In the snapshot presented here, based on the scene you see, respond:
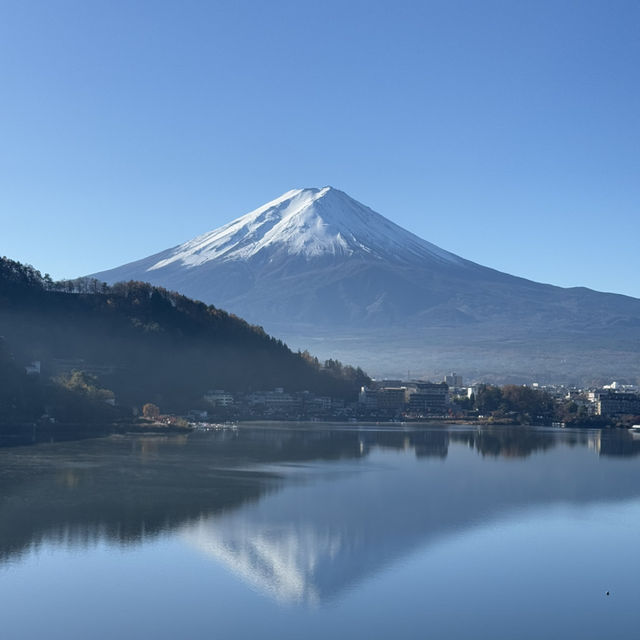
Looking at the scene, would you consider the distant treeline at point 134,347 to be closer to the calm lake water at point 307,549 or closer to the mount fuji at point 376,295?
the calm lake water at point 307,549

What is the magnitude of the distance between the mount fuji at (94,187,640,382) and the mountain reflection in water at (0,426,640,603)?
198 feet

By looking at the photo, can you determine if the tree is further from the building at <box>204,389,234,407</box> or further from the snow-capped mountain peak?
the snow-capped mountain peak

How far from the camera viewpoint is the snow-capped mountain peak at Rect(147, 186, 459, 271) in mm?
105438

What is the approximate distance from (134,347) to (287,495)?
22491 mm

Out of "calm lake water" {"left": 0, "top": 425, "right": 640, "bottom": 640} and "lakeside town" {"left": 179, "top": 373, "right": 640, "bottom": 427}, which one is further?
"lakeside town" {"left": 179, "top": 373, "right": 640, "bottom": 427}

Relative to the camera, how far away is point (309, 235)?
10625cm

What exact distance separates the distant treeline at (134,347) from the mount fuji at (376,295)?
40.4m

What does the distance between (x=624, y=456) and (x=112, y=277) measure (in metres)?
80.9

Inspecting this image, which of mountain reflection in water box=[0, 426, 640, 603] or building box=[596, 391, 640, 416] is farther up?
building box=[596, 391, 640, 416]

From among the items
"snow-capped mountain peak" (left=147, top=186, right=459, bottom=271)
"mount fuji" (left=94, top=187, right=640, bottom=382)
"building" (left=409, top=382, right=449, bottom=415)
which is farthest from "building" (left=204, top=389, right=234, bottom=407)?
"snow-capped mountain peak" (left=147, top=186, right=459, bottom=271)

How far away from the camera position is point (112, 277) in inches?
3880

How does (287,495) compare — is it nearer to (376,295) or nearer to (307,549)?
(307,549)

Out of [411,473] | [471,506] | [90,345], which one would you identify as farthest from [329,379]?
[471,506]

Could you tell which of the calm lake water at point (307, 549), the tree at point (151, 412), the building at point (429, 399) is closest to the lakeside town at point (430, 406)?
the building at point (429, 399)
